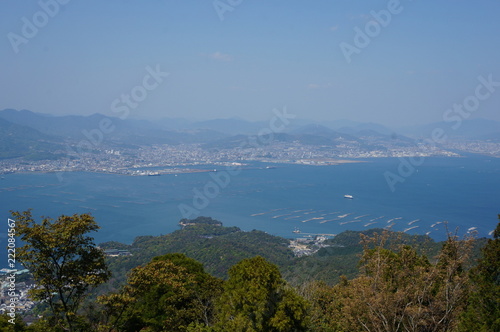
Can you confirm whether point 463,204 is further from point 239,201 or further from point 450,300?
point 450,300

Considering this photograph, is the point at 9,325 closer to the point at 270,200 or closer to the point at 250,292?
the point at 250,292

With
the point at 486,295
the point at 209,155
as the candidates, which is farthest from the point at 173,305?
the point at 209,155

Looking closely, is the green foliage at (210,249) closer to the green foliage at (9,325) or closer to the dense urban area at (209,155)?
the green foliage at (9,325)

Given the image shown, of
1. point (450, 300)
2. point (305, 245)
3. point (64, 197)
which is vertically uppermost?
point (450, 300)

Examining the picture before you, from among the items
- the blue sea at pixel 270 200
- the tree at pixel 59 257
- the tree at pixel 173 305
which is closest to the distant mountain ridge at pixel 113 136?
the blue sea at pixel 270 200

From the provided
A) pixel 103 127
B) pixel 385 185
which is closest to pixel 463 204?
pixel 385 185
